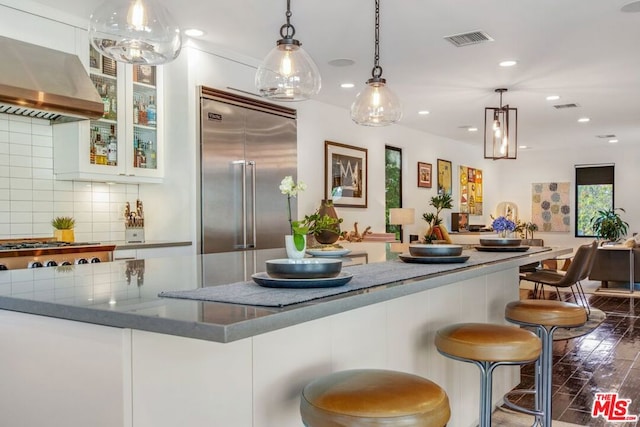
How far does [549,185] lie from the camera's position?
39.1ft

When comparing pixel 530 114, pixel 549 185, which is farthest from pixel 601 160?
pixel 530 114

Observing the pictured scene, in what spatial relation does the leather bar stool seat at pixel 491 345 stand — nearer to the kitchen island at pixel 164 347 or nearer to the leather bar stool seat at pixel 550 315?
the kitchen island at pixel 164 347

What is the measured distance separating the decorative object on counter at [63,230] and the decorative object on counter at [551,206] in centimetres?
1040

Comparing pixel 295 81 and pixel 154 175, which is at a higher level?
pixel 295 81

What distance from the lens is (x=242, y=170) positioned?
4.91 meters

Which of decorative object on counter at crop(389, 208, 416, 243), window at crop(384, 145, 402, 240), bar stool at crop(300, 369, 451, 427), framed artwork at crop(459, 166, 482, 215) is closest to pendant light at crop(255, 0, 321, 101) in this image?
bar stool at crop(300, 369, 451, 427)

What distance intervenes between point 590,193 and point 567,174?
621 mm

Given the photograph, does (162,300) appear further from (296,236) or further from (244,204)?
(244,204)

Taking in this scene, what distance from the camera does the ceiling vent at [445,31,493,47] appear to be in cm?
427

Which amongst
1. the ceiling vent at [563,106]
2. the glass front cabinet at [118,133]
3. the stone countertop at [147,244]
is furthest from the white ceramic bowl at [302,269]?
the ceiling vent at [563,106]

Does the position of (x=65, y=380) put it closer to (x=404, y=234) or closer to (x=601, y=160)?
(x=404, y=234)

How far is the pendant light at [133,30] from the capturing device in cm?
201

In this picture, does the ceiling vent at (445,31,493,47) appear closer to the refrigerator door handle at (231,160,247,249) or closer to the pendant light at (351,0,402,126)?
the pendant light at (351,0,402,126)

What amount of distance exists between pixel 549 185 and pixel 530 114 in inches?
189
